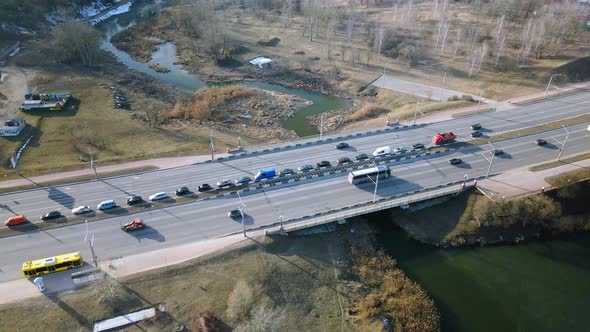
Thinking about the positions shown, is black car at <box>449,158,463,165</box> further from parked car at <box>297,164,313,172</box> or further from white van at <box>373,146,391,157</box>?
parked car at <box>297,164,313,172</box>

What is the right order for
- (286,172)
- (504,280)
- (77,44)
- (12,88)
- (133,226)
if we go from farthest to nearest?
(77,44) < (12,88) < (286,172) < (133,226) < (504,280)

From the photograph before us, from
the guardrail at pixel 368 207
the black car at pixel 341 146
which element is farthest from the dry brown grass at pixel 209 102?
the guardrail at pixel 368 207

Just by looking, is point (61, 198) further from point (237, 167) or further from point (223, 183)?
point (237, 167)

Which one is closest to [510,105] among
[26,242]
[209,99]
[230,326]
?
Result: [209,99]

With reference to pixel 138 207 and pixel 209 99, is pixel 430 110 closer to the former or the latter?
pixel 209 99

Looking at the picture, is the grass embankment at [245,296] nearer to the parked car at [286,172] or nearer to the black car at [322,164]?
the parked car at [286,172]

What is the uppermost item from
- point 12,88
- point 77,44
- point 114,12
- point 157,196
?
point 114,12

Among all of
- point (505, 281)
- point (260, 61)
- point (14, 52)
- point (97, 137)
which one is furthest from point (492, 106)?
point (14, 52)
